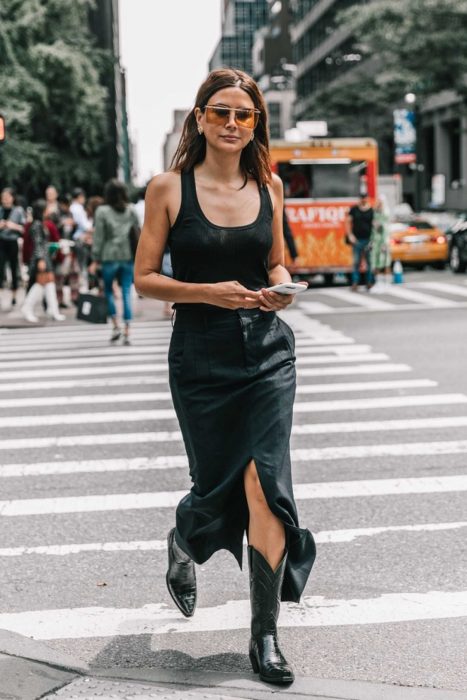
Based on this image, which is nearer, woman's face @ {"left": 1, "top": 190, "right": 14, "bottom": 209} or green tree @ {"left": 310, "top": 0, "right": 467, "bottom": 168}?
woman's face @ {"left": 1, "top": 190, "right": 14, "bottom": 209}

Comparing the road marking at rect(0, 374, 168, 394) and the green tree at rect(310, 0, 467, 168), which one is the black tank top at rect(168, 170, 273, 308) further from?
the green tree at rect(310, 0, 467, 168)

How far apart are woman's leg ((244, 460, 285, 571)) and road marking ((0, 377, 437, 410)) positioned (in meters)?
6.30

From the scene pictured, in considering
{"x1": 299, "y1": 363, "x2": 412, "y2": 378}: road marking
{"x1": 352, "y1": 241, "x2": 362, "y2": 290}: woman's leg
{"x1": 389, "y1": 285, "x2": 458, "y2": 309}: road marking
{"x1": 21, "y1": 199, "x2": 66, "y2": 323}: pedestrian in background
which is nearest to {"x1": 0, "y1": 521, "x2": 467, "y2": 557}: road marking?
{"x1": 299, "y1": 363, "x2": 412, "y2": 378}: road marking

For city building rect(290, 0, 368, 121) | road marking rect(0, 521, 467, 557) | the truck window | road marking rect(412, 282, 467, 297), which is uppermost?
city building rect(290, 0, 368, 121)

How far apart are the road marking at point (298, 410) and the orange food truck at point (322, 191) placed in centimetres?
1486

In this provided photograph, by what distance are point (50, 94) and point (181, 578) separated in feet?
112

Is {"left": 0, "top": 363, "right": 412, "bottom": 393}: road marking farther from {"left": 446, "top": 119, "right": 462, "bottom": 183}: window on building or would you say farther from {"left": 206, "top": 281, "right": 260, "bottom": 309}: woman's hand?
{"left": 446, "top": 119, "right": 462, "bottom": 183}: window on building

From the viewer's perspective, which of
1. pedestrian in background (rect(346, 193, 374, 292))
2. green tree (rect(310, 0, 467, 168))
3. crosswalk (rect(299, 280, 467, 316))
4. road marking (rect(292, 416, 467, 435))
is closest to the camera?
road marking (rect(292, 416, 467, 435))

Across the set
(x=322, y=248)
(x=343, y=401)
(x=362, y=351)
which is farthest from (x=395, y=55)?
(x=343, y=401)

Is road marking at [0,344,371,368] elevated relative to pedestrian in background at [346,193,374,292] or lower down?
lower down

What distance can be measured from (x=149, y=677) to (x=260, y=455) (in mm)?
815

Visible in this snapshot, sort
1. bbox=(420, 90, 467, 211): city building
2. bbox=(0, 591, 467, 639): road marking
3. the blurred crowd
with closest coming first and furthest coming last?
bbox=(0, 591, 467, 639): road marking, the blurred crowd, bbox=(420, 90, 467, 211): city building

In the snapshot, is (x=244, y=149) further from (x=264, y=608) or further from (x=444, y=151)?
(x=444, y=151)

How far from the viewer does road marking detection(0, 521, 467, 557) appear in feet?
18.4
